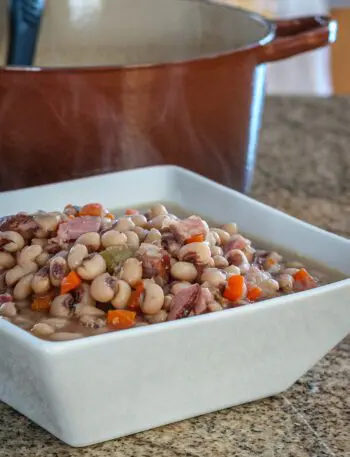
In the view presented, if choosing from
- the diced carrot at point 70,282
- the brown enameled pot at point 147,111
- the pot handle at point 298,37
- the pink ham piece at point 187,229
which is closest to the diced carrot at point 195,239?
the pink ham piece at point 187,229

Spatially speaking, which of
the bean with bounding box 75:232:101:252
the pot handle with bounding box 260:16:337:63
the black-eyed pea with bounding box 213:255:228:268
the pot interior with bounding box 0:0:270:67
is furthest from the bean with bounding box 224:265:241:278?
the pot interior with bounding box 0:0:270:67

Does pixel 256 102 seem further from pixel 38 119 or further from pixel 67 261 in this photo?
pixel 67 261

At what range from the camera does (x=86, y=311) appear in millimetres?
865

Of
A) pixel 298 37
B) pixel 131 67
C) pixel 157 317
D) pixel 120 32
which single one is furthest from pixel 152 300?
pixel 120 32

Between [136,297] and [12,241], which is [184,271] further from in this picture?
[12,241]

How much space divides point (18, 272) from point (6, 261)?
0.03 metres

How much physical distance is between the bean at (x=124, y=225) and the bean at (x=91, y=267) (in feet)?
0.18

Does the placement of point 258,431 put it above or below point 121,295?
below

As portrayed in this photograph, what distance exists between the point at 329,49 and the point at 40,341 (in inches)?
104

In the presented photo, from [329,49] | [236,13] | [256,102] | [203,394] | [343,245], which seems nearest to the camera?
[203,394]

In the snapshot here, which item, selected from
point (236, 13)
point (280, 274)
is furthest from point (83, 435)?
point (236, 13)

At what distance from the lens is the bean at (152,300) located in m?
0.85

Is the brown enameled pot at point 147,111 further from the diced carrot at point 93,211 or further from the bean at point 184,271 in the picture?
the bean at point 184,271

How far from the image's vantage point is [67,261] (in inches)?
35.6
